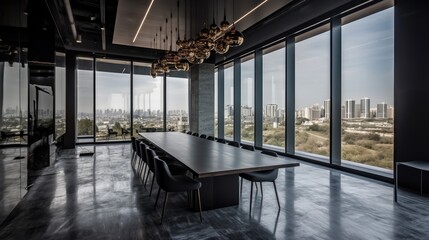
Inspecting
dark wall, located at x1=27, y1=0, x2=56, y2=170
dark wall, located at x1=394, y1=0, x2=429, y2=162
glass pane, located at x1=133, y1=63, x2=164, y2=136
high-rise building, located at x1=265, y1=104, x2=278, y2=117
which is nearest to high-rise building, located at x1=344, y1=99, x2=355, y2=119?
dark wall, located at x1=394, y1=0, x2=429, y2=162

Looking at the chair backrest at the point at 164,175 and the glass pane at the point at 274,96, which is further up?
the glass pane at the point at 274,96

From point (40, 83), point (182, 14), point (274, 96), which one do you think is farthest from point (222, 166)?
point (274, 96)

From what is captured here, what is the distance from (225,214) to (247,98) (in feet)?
20.8

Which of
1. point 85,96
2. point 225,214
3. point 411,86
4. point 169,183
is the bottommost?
point 225,214

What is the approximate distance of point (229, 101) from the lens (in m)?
10.1

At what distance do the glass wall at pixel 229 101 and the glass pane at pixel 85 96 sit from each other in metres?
5.43

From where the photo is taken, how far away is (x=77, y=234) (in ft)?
8.37

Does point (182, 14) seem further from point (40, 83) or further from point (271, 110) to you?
point (271, 110)

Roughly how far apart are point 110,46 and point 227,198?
312 inches

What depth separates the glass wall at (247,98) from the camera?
8.67m

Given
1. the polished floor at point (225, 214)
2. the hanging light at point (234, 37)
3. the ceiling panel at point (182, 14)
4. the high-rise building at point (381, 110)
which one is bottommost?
the polished floor at point (225, 214)

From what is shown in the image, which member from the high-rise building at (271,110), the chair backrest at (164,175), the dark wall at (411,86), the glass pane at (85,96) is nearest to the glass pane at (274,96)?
the high-rise building at (271,110)

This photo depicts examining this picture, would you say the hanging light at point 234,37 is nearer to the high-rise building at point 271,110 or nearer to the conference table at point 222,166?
the conference table at point 222,166

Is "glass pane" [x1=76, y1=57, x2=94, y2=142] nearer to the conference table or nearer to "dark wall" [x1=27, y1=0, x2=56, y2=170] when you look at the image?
"dark wall" [x1=27, y1=0, x2=56, y2=170]
